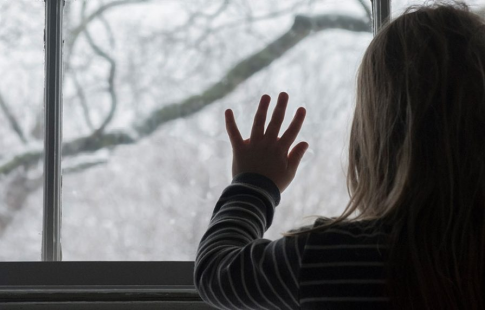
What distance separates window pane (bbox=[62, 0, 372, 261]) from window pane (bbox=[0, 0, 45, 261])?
0.06 meters

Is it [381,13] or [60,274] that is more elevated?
[381,13]

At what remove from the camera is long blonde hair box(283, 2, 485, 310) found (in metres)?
0.76

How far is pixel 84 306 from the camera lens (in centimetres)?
133

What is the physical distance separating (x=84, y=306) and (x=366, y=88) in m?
0.74

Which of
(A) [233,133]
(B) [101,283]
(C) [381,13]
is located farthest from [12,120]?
(C) [381,13]

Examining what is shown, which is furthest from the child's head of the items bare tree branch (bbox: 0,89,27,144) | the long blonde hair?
bare tree branch (bbox: 0,89,27,144)

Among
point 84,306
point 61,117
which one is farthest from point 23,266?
point 61,117

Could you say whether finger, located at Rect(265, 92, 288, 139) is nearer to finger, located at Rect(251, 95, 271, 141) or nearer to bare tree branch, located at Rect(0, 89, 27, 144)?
finger, located at Rect(251, 95, 271, 141)

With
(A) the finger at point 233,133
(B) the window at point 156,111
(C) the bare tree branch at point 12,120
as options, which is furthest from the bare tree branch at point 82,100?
(A) the finger at point 233,133

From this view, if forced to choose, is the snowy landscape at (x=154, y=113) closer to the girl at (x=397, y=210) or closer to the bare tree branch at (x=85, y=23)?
the bare tree branch at (x=85, y=23)

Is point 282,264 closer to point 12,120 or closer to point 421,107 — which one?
point 421,107

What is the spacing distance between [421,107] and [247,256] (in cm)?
27

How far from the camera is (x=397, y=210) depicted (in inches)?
31.1

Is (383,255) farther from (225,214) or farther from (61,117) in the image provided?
(61,117)
